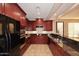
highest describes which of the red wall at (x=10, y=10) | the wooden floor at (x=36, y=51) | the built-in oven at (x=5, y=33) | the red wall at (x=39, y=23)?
the red wall at (x=10, y=10)

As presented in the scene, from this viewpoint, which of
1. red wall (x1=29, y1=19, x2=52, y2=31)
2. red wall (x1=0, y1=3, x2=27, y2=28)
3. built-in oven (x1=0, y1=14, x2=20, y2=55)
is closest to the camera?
built-in oven (x1=0, y1=14, x2=20, y2=55)

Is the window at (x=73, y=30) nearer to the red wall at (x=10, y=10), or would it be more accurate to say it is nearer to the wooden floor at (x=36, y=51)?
the wooden floor at (x=36, y=51)

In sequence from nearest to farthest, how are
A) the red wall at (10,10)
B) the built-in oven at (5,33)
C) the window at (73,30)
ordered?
the built-in oven at (5,33)
the red wall at (10,10)
the window at (73,30)

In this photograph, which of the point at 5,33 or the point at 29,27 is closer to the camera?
the point at 5,33

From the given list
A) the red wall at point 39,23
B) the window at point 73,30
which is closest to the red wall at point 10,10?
the red wall at point 39,23

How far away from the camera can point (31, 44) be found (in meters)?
4.34

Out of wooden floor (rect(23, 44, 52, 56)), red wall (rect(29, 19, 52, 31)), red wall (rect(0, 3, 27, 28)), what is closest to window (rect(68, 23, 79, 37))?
red wall (rect(29, 19, 52, 31))

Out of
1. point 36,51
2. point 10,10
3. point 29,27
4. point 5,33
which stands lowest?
point 36,51

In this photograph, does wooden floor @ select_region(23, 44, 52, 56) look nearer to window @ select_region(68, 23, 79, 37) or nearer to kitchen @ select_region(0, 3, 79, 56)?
kitchen @ select_region(0, 3, 79, 56)

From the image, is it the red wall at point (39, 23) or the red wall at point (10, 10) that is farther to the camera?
the red wall at point (39, 23)

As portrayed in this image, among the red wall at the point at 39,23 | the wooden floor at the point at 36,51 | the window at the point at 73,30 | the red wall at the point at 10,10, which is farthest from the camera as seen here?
the window at the point at 73,30

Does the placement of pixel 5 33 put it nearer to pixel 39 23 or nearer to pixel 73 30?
pixel 39 23

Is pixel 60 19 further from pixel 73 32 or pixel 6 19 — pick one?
pixel 6 19

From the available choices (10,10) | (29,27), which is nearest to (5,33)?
(10,10)
